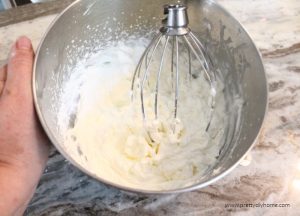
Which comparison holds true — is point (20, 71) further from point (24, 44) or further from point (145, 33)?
point (145, 33)

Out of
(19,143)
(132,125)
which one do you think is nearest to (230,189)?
(132,125)

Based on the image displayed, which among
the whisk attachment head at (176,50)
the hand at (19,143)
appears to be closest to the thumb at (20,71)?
the hand at (19,143)

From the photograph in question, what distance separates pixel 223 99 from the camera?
2.37ft

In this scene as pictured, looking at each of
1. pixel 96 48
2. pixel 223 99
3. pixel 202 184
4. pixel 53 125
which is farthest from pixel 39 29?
pixel 202 184

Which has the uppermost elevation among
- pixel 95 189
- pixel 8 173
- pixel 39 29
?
pixel 39 29

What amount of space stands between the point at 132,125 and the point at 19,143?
268mm

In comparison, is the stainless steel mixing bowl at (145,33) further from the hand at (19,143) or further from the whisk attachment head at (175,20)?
the whisk attachment head at (175,20)

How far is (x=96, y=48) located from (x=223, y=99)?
312 mm

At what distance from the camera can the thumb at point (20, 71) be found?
1.82 ft

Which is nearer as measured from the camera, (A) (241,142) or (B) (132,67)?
(A) (241,142)

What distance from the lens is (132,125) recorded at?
2.41 ft

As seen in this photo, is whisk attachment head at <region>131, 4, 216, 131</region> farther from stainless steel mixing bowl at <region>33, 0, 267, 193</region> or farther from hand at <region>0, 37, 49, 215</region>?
hand at <region>0, 37, 49, 215</region>

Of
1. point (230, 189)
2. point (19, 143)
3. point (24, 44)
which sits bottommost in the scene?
point (230, 189)

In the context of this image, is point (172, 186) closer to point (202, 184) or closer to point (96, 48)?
point (202, 184)
